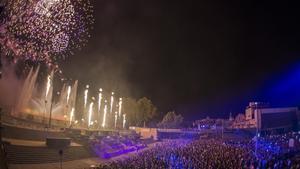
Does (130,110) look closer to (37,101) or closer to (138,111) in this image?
(138,111)

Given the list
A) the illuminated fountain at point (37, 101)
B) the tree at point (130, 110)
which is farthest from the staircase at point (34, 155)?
the tree at point (130, 110)

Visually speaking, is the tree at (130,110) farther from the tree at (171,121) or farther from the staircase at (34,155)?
the staircase at (34,155)

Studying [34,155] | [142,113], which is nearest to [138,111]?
[142,113]

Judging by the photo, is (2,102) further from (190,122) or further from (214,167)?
(190,122)

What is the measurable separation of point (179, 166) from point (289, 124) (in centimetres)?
6493

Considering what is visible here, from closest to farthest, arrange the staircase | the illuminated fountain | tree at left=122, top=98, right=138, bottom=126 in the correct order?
the staircase
the illuminated fountain
tree at left=122, top=98, right=138, bottom=126

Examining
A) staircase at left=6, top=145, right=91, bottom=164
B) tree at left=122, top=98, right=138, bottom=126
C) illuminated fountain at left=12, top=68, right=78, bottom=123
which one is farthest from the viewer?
tree at left=122, top=98, right=138, bottom=126

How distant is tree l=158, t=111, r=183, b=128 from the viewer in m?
109

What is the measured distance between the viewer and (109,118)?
97.6 metres

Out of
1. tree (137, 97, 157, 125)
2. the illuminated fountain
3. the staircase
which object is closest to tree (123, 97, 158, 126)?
tree (137, 97, 157, 125)

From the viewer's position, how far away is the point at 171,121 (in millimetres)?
114000

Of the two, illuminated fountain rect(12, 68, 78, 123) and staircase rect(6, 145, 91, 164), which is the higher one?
illuminated fountain rect(12, 68, 78, 123)

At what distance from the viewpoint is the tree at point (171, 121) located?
108925 millimetres

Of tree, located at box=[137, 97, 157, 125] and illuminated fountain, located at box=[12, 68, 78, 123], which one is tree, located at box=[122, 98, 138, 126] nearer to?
tree, located at box=[137, 97, 157, 125]
